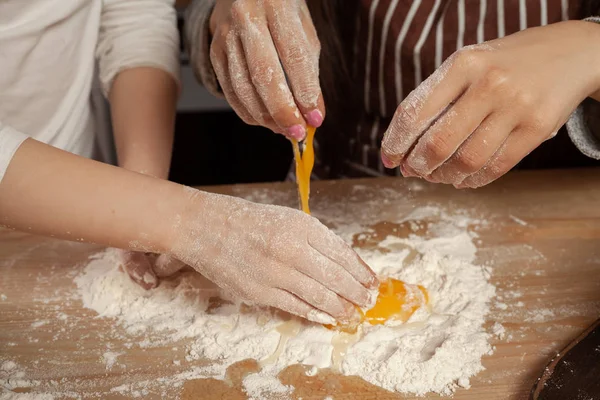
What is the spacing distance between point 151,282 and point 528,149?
62cm

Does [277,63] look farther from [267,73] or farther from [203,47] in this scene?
[203,47]

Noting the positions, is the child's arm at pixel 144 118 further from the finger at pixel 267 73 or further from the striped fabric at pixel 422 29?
the striped fabric at pixel 422 29

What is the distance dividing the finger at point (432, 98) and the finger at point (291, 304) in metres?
0.28

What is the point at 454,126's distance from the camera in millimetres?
807

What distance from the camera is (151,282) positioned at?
3.29 feet

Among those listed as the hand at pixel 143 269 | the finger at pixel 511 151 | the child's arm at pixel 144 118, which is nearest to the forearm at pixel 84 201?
the hand at pixel 143 269

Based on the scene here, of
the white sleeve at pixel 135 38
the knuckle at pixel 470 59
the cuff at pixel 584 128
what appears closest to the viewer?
the knuckle at pixel 470 59

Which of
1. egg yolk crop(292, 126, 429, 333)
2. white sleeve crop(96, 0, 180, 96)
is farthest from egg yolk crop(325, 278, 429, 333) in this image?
white sleeve crop(96, 0, 180, 96)

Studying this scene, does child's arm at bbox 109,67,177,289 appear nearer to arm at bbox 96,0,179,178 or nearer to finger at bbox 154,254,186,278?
arm at bbox 96,0,179,178

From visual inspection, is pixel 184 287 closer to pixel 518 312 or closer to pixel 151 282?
pixel 151 282

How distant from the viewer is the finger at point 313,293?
2.82ft

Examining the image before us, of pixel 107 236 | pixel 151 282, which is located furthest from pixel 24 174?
pixel 151 282

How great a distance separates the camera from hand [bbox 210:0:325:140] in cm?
90

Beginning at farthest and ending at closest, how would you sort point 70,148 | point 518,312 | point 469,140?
point 70,148, point 518,312, point 469,140
